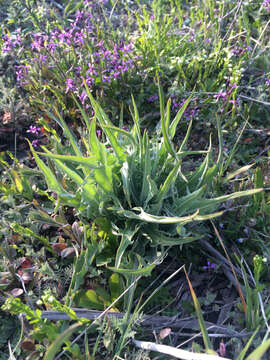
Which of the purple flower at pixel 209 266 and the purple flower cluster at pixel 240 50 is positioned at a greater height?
the purple flower cluster at pixel 240 50

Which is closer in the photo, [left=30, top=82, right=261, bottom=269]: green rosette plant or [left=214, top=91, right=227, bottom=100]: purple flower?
[left=30, top=82, right=261, bottom=269]: green rosette plant

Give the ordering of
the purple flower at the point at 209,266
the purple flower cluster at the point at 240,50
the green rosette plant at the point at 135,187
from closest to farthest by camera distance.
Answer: the green rosette plant at the point at 135,187 < the purple flower at the point at 209,266 < the purple flower cluster at the point at 240,50

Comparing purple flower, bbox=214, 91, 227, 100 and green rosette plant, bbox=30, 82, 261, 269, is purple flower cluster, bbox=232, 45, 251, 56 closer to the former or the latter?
purple flower, bbox=214, 91, 227, 100

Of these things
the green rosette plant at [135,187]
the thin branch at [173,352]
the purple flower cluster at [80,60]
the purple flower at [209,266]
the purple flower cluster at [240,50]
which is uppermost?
the purple flower cluster at [80,60]

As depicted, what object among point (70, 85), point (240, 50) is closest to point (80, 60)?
point (70, 85)

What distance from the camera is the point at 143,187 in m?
1.33

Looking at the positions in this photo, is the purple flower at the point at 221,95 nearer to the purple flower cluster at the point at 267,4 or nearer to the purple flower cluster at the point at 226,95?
the purple flower cluster at the point at 226,95

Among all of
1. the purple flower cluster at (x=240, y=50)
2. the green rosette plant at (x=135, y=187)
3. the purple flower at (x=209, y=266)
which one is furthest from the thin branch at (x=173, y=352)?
the purple flower cluster at (x=240, y=50)

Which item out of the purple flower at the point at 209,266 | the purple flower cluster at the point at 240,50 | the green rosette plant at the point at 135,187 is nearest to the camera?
the green rosette plant at the point at 135,187

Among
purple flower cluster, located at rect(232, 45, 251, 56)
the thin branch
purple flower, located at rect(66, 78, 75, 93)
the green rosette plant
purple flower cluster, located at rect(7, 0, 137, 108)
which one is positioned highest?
purple flower cluster, located at rect(7, 0, 137, 108)

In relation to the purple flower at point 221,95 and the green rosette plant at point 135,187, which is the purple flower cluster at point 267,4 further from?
the green rosette plant at point 135,187

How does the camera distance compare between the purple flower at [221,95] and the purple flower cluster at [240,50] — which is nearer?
the purple flower at [221,95]

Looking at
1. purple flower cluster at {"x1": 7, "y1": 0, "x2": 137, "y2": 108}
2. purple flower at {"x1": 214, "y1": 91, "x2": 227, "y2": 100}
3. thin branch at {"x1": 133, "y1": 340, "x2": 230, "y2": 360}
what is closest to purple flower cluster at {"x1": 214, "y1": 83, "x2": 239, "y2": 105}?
purple flower at {"x1": 214, "y1": 91, "x2": 227, "y2": 100}

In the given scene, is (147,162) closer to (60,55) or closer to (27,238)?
(27,238)
